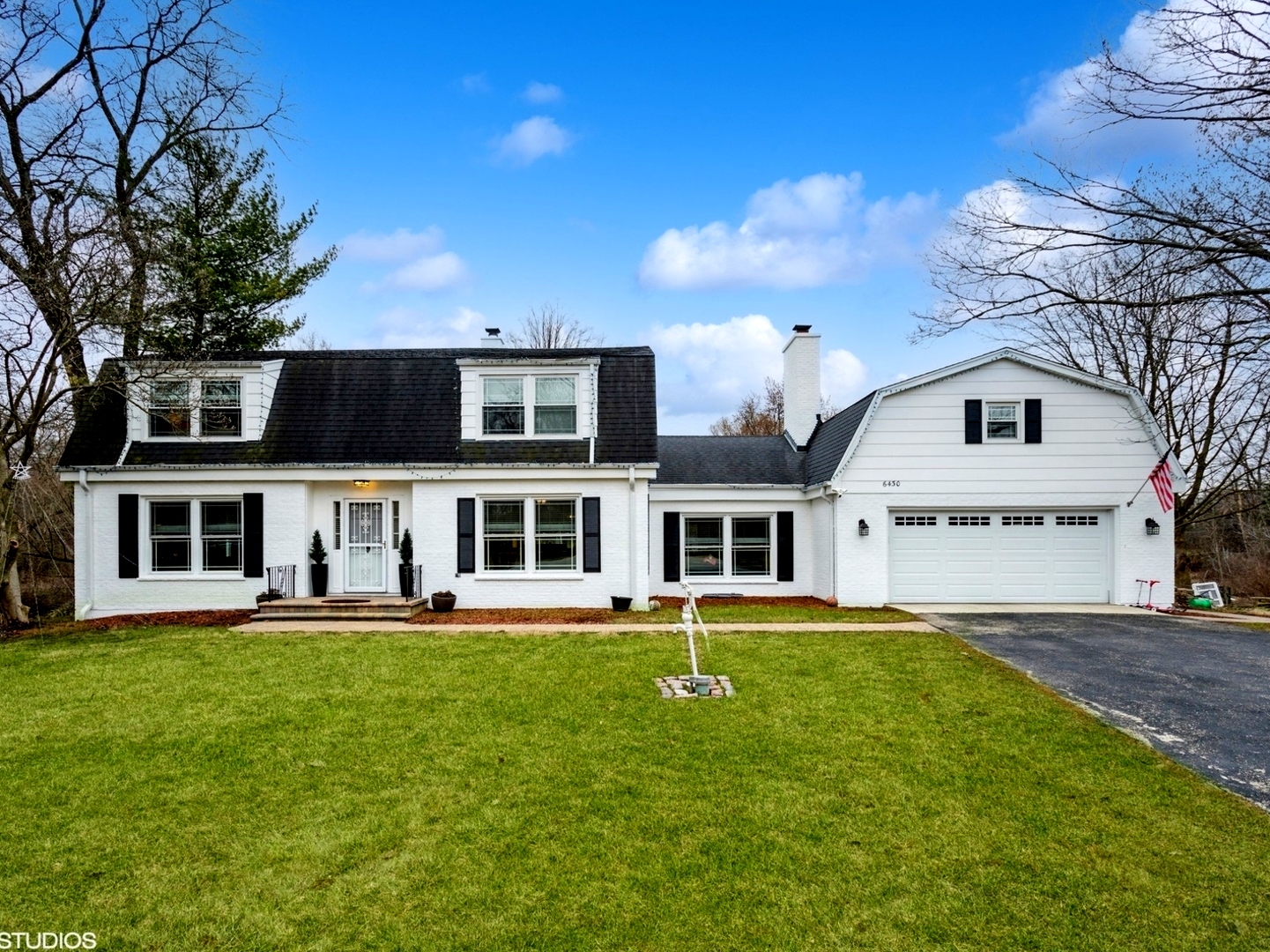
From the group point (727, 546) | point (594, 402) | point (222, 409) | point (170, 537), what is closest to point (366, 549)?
point (170, 537)

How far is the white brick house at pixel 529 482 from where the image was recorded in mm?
13883

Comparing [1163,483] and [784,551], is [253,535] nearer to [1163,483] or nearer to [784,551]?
[784,551]

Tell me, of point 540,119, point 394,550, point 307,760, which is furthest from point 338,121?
point 307,760

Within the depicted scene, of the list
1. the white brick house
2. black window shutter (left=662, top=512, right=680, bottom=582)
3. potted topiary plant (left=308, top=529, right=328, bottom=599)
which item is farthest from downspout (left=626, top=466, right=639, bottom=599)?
potted topiary plant (left=308, top=529, right=328, bottom=599)

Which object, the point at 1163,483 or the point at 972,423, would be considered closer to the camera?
the point at 1163,483

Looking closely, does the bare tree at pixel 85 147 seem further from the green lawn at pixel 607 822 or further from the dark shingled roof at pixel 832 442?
the dark shingled roof at pixel 832 442

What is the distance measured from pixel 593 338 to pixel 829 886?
28412mm

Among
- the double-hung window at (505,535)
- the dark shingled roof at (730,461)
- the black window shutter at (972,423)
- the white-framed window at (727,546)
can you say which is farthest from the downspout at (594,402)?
the black window shutter at (972,423)

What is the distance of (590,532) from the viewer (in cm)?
1408

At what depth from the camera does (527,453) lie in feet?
46.4

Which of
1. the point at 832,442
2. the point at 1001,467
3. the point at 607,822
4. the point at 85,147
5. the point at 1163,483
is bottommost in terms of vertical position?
the point at 607,822

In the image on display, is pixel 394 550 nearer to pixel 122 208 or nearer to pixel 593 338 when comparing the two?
pixel 122 208

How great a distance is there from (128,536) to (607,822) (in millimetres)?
13864

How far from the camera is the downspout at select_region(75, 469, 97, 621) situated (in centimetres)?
1374
